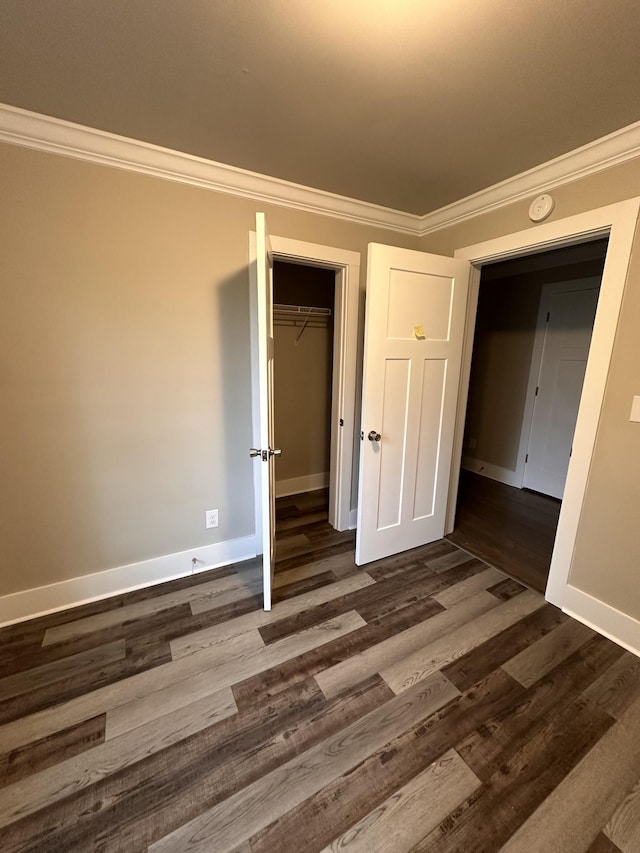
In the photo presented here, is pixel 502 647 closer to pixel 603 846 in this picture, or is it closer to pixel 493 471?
pixel 603 846

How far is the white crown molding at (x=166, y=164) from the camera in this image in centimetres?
154

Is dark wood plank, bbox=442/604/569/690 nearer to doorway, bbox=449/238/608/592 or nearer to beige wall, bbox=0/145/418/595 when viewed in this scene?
doorway, bbox=449/238/608/592

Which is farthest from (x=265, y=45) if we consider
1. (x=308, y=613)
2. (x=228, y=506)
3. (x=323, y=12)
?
(x=308, y=613)

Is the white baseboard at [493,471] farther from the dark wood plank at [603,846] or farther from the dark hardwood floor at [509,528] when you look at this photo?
the dark wood plank at [603,846]

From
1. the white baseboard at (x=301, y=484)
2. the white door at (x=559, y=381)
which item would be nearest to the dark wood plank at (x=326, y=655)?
the white baseboard at (x=301, y=484)

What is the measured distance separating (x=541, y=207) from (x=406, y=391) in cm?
124

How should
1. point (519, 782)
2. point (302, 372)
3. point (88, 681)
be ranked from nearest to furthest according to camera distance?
point (519, 782)
point (88, 681)
point (302, 372)

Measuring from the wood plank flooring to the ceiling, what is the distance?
2.47m

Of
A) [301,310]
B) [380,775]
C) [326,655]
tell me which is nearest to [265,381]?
[326,655]

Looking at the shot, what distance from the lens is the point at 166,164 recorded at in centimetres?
180

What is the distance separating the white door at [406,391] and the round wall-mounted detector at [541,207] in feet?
1.46

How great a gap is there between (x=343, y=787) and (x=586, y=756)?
932mm

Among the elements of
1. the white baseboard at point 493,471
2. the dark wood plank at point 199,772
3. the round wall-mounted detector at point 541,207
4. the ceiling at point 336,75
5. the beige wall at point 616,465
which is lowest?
the dark wood plank at point 199,772

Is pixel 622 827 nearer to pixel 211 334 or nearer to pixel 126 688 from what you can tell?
pixel 126 688
